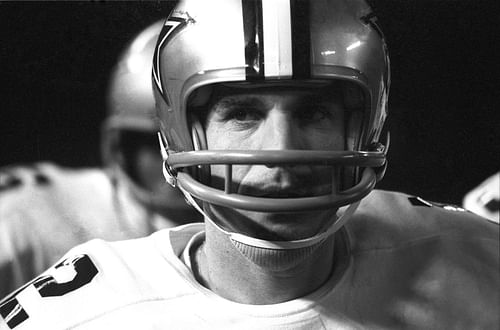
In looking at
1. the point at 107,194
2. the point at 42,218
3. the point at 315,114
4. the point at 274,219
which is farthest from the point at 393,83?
the point at 42,218

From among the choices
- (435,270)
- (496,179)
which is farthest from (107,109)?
(496,179)

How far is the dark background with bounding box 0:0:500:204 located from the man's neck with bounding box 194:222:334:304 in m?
0.46

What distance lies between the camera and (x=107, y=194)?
126cm

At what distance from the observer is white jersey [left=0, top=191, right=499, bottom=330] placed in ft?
2.89

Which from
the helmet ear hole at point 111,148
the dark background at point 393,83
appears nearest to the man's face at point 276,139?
the dark background at point 393,83

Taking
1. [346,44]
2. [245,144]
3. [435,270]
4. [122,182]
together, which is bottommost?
A: [435,270]

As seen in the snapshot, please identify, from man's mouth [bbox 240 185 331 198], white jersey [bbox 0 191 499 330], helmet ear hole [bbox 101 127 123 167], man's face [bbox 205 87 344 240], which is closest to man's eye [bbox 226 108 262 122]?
man's face [bbox 205 87 344 240]

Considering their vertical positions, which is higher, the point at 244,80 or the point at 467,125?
the point at 244,80

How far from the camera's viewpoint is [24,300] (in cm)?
93

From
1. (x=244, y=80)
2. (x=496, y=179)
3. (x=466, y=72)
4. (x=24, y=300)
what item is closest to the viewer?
(x=244, y=80)

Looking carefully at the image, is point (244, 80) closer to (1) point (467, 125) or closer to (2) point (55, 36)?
(2) point (55, 36)

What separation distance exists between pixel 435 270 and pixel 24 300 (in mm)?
755

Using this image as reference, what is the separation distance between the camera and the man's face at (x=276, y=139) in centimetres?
78

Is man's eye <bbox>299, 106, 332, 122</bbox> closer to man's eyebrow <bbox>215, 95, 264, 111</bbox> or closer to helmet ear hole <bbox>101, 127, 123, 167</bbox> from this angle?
man's eyebrow <bbox>215, 95, 264, 111</bbox>
